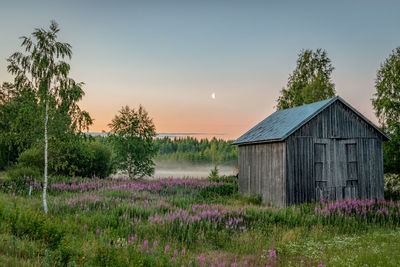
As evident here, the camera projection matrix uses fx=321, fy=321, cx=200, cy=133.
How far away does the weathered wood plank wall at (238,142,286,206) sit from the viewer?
1664 centimetres

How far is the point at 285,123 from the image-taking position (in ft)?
60.4

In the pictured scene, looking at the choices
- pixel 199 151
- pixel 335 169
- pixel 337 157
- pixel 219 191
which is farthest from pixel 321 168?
pixel 199 151

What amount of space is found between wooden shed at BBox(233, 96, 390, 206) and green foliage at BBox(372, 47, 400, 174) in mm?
9542

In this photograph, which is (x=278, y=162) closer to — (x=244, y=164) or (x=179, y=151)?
(x=244, y=164)

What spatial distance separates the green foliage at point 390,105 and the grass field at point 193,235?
13606 millimetres

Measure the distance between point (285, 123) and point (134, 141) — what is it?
11.1 meters

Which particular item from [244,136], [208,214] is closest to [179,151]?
[244,136]

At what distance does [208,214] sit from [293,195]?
6.37 m

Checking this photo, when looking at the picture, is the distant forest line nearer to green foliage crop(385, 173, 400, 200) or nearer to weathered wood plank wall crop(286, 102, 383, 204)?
green foliage crop(385, 173, 400, 200)

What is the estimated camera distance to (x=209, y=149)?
124000mm

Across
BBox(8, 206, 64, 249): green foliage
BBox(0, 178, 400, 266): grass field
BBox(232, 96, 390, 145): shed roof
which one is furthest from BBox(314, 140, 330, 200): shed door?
BBox(8, 206, 64, 249): green foliage

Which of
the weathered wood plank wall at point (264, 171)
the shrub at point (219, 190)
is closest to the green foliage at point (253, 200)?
the weathered wood plank wall at point (264, 171)

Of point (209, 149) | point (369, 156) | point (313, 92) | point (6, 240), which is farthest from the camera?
point (209, 149)

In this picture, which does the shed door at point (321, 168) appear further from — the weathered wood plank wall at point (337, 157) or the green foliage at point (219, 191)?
the green foliage at point (219, 191)
